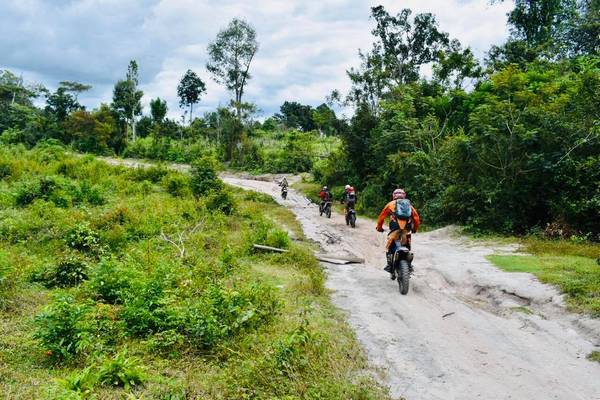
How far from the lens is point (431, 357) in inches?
235

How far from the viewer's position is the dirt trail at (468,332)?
526 centimetres

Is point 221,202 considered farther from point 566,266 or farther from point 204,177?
point 566,266

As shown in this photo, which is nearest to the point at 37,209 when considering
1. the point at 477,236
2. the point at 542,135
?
the point at 477,236

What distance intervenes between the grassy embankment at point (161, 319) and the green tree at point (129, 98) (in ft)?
144

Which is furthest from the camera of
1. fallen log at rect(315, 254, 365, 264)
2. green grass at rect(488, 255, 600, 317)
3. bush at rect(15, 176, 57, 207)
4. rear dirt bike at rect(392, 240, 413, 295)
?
bush at rect(15, 176, 57, 207)

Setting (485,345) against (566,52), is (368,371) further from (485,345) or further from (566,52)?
(566,52)

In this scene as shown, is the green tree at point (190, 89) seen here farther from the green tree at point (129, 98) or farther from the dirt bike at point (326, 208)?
the dirt bike at point (326, 208)

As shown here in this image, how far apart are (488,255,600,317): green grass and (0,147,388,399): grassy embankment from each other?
410 centimetres

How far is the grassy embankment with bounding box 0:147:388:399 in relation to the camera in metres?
4.81

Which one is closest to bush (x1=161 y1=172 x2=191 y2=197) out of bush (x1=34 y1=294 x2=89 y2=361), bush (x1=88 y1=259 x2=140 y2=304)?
bush (x1=88 y1=259 x2=140 y2=304)

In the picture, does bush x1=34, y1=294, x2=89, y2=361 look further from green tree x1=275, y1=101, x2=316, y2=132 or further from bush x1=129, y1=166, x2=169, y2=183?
green tree x1=275, y1=101, x2=316, y2=132

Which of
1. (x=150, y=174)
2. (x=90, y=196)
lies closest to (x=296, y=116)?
(x=150, y=174)

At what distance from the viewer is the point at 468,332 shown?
6945mm

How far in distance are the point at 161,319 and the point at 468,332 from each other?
4603 mm
